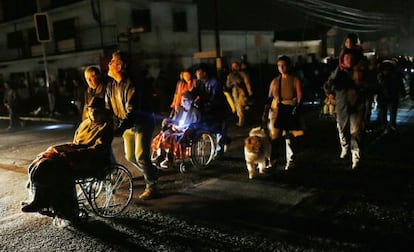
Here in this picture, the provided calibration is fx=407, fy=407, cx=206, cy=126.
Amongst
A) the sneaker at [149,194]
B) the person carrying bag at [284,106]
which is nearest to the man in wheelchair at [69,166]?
the sneaker at [149,194]

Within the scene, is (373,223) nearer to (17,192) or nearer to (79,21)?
(17,192)

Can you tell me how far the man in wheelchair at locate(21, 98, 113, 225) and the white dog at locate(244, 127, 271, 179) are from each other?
2228 millimetres

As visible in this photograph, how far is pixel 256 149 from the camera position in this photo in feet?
20.6

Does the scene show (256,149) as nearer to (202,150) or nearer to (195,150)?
(195,150)

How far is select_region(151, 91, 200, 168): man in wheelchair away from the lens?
6984 millimetres

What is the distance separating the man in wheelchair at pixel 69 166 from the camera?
453 cm

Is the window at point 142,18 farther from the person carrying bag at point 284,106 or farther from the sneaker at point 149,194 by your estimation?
the sneaker at point 149,194

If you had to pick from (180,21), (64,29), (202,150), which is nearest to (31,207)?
(202,150)

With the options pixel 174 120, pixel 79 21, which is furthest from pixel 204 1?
pixel 174 120

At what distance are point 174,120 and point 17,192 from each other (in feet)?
9.46

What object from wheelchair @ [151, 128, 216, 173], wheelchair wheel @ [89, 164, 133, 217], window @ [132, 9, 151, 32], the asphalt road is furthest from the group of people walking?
window @ [132, 9, 151, 32]

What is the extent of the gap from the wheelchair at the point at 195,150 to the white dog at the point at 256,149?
3.63ft

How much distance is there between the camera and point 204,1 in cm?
3175

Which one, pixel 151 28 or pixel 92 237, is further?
pixel 151 28
